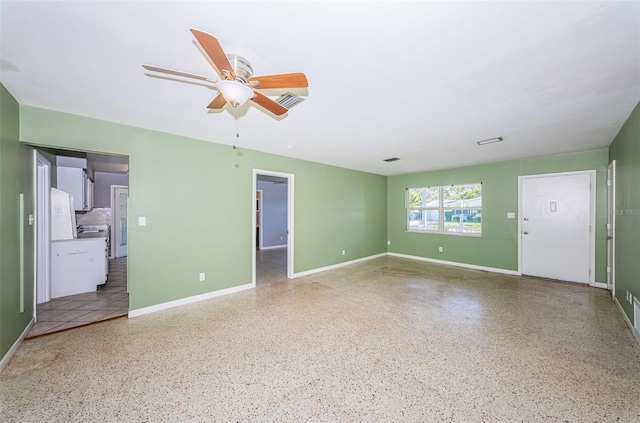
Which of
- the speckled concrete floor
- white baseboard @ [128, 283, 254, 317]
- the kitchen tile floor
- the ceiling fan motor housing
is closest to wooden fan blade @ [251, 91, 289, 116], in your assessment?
the ceiling fan motor housing

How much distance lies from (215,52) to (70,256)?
180 inches

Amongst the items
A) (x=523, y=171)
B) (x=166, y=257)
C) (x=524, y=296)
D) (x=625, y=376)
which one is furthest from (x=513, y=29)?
(x=523, y=171)

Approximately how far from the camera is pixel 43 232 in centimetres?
345

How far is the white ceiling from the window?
2654 millimetres

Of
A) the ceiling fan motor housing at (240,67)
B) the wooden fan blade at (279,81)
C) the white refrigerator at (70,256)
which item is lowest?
the white refrigerator at (70,256)

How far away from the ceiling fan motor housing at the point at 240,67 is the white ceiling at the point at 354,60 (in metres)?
0.06

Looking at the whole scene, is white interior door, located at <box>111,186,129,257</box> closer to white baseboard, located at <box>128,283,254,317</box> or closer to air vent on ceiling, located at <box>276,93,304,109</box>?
white baseboard, located at <box>128,283,254,317</box>

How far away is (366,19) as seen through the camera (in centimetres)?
139

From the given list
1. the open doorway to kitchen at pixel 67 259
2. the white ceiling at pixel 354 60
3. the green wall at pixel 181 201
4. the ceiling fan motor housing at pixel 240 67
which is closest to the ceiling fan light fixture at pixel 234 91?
the ceiling fan motor housing at pixel 240 67

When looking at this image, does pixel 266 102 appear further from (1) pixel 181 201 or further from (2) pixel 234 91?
(1) pixel 181 201

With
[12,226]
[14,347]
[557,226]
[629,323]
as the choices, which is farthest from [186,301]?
[557,226]

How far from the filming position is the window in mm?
5686

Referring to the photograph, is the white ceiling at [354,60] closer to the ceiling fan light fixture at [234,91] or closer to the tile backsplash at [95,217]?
the ceiling fan light fixture at [234,91]

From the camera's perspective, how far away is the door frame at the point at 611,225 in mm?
3562
